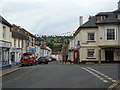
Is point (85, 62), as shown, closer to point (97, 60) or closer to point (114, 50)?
point (97, 60)

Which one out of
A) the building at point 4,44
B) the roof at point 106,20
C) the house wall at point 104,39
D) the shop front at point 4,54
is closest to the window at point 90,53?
the house wall at point 104,39

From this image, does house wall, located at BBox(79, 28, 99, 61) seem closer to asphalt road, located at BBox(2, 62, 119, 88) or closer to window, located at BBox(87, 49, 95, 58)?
window, located at BBox(87, 49, 95, 58)

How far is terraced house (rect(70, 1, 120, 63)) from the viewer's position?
33.5m

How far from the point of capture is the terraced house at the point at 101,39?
33469 millimetres

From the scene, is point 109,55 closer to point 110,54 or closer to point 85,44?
point 110,54

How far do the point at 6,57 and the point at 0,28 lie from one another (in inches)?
146

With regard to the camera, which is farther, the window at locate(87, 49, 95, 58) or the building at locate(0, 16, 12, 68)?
the window at locate(87, 49, 95, 58)

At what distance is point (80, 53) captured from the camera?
36.2m

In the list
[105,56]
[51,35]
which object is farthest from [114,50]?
[51,35]

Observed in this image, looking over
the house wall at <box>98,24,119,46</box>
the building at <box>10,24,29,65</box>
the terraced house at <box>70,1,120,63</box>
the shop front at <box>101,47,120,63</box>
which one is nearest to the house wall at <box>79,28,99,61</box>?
the terraced house at <box>70,1,120,63</box>

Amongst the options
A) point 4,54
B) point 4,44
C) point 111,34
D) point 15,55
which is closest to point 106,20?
point 111,34

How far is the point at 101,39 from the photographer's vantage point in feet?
111

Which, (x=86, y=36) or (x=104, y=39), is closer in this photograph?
(x=104, y=39)

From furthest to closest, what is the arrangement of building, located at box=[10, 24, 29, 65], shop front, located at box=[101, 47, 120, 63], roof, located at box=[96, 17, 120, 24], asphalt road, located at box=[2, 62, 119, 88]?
building, located at box=[10, 24, 29, 65], shop front, located at box=[101, 47, 120, 63], roof, located at box=[96, 17, 120, 24], asphalt road, located at box=[2, 62, 119, 88]
